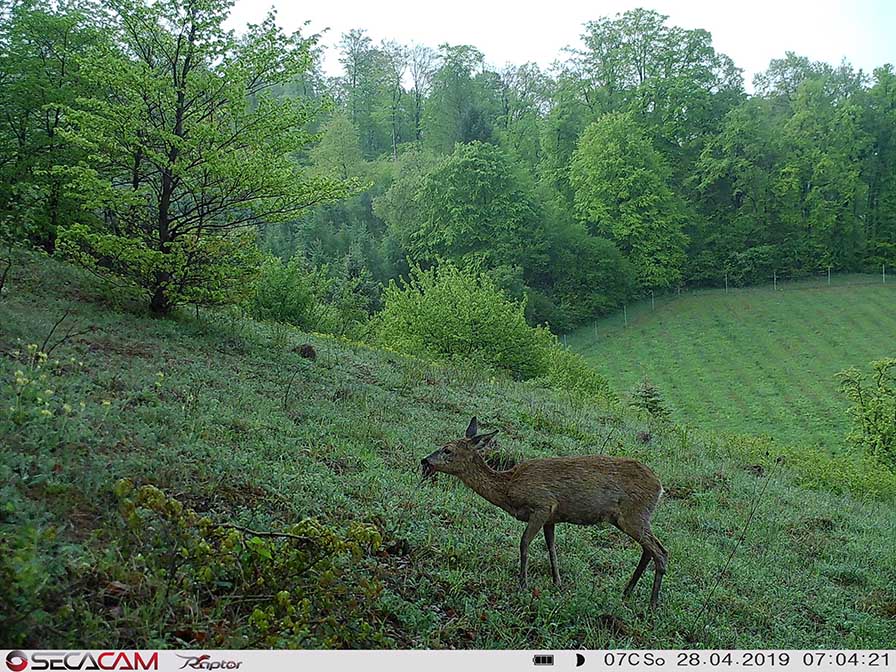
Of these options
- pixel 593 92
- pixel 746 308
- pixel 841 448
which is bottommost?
pixel 841 448

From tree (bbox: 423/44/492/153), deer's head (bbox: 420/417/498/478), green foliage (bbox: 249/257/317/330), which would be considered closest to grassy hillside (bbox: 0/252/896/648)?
deer's head (bbox: 420/417/498/478)

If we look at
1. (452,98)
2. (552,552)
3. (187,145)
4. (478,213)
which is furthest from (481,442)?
(452,98)

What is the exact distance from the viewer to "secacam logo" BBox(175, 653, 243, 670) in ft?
9.28

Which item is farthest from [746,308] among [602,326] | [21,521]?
[21,521]

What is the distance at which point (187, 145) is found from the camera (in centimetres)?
1013

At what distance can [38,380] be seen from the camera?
5.55 m

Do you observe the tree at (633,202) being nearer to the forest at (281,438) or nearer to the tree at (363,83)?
the forest at (281,438)

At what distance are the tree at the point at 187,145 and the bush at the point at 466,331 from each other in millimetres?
9033

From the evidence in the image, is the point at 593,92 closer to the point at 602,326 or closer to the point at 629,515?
the point at 602,326

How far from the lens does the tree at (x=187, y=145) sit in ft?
33.1

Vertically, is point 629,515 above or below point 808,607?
above

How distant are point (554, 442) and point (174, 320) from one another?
19.0 feet

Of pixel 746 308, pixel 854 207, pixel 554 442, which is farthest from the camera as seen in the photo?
pixel 854 207

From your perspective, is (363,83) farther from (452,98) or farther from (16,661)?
(16,661)
